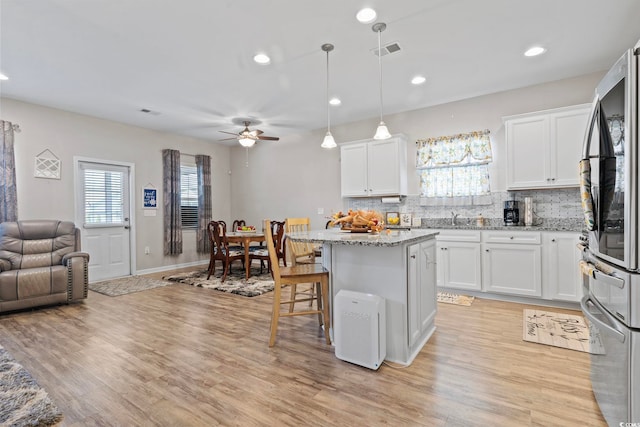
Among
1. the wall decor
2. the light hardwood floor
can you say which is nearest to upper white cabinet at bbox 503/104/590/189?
the light hardwood floor

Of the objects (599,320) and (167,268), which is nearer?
(599,320)

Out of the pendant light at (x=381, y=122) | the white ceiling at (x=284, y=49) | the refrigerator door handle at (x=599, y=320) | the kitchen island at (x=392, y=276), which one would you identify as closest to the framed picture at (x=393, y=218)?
the white ceiling at (x=284, y=49)

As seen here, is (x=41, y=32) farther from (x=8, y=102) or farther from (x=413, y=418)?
(x=413, y=418)

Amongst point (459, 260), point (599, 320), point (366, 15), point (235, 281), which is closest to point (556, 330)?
point (459, 260)

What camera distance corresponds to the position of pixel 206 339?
2770 millimetres

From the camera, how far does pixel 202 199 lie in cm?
672

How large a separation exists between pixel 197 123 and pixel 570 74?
5.64 metres

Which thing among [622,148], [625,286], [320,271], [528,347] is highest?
[622,148]

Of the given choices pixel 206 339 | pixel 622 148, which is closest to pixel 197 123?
pixel 206 339

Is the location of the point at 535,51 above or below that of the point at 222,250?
above

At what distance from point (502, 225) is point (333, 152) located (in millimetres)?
3093

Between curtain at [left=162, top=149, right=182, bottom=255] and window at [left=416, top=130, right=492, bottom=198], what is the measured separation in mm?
4749

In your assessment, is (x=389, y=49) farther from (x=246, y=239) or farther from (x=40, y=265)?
(x=40, y=265)

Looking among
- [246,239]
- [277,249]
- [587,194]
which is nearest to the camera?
[587,194]
